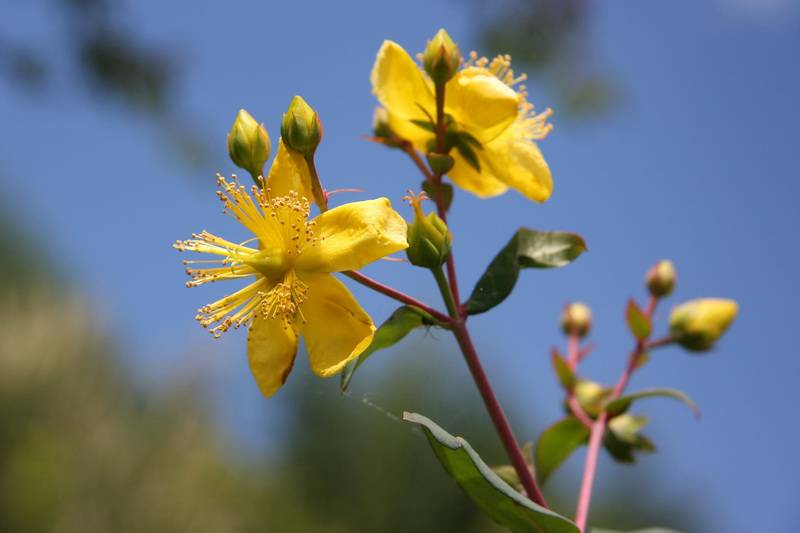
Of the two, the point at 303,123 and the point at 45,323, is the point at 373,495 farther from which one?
the point at 303,123

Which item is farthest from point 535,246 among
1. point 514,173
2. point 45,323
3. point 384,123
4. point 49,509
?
point 45,323

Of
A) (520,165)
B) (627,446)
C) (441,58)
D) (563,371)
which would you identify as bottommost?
(627,446)

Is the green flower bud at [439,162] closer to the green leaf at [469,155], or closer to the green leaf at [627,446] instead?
the green leaf at [469,155]

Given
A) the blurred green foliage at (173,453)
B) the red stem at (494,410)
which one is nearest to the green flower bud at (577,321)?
the red stem at (494,410)

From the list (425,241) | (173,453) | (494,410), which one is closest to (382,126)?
(425,241)

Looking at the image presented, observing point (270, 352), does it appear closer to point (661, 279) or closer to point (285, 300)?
point (285, 300)

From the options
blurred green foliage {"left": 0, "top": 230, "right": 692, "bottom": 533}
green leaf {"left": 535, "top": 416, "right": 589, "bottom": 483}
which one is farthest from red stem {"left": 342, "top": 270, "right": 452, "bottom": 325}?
blurred green foliage {"left": 0, "top": 230, "right": 692, "bottom": 533}
